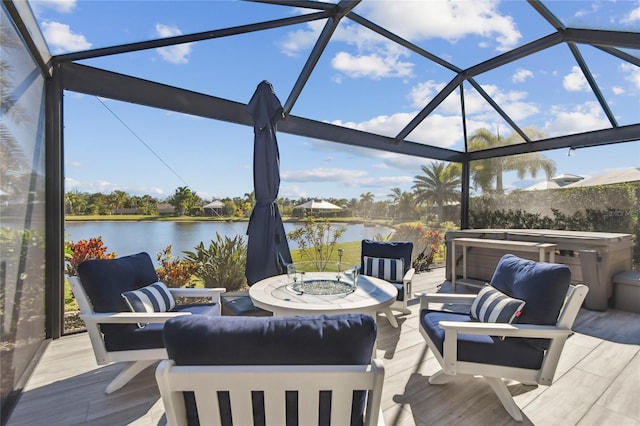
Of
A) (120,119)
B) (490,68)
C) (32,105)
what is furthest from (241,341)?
(490,68)

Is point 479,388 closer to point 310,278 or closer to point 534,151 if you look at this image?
point 310,278

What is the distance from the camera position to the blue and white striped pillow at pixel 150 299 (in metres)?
2.38

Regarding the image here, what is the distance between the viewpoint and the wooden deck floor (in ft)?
6.84

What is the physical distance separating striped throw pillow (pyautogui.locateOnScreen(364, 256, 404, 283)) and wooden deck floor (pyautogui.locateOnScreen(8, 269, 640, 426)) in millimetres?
905

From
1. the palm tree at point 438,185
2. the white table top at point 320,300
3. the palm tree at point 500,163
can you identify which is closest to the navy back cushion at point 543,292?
the white table top at point 320,300

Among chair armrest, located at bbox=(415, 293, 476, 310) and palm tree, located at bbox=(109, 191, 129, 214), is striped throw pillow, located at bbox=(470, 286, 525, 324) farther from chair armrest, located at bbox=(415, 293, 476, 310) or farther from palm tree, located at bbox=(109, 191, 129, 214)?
palm tree, located at bbox=(109, 191, 129, 214)

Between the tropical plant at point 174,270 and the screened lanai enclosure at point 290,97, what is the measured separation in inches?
35.5

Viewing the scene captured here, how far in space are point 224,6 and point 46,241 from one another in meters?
2.86

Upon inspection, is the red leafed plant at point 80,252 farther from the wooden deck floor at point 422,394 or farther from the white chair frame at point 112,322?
the white chair frame at point 112,322

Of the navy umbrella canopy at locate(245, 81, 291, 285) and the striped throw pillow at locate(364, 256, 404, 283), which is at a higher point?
the navy umbrella canopy at locate(245, 81, 291, 285)

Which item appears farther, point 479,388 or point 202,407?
point 479,388

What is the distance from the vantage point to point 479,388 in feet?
8.00

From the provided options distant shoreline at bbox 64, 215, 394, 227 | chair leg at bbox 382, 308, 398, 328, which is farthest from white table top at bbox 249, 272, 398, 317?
distant shoreline at bbox 64, 215, 394, 227

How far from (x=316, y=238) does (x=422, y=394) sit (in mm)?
3551
